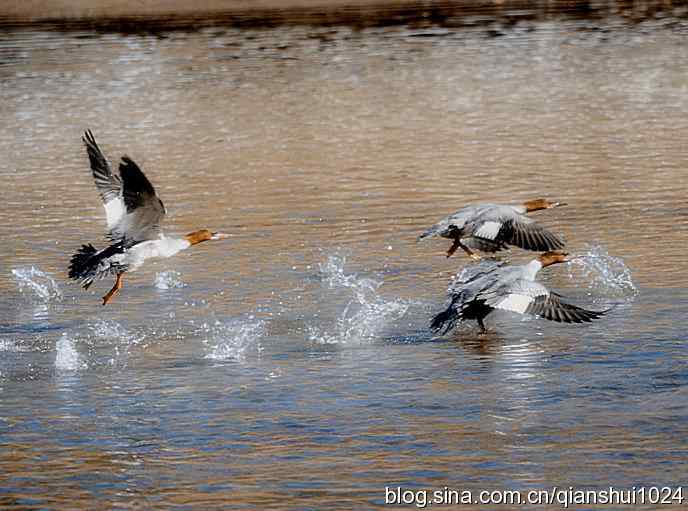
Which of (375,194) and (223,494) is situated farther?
(375,194)

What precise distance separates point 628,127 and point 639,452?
479 inches

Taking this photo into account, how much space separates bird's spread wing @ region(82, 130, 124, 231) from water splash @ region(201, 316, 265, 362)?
1095 mm

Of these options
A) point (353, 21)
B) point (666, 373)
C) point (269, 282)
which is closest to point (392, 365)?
point (666, 373)

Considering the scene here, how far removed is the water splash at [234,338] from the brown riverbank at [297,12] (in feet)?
86.3

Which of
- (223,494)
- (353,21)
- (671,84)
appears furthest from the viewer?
(353,21)

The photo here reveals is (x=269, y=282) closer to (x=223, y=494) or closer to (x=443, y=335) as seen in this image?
(x=443, y=335)

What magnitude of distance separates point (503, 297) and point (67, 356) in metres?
3.12

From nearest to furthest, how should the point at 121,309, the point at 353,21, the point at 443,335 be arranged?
the point at 443,335, the point at 121,309, the point at 353,21

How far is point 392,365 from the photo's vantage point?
983 cm

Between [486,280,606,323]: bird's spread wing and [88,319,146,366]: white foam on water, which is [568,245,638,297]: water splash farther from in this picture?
[88,319,146,366]: white foam on water

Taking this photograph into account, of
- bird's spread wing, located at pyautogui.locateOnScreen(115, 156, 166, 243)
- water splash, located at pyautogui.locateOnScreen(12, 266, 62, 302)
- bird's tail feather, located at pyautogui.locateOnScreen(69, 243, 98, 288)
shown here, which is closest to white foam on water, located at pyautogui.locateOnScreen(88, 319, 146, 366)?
bird's tail feather, located at pyautogui.locateOnScreen(69, 243, 98, 288)

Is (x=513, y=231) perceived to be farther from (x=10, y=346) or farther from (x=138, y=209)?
(x=10, y=346)

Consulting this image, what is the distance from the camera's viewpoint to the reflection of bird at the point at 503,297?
974cm

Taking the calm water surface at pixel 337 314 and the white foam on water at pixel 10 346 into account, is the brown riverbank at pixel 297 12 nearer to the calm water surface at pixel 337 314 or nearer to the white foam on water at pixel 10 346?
the calm water surface at pixel 337 314
